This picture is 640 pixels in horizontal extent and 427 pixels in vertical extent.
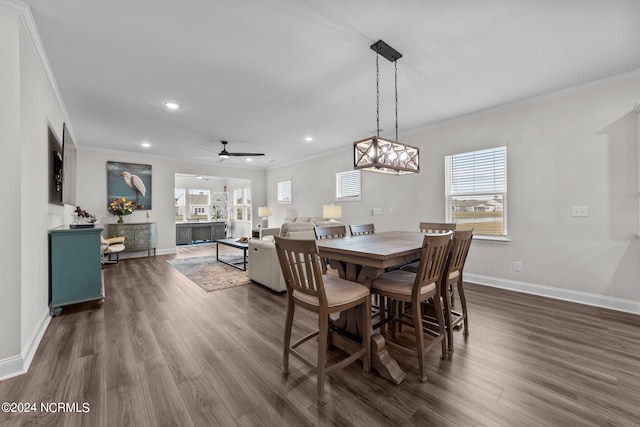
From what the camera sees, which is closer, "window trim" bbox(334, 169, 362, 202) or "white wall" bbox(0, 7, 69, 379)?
"white wall" bbox(0, 7, 69, 379)

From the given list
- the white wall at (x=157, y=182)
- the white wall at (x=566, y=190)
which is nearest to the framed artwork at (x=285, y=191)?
the white wall at (x=157, y=182)

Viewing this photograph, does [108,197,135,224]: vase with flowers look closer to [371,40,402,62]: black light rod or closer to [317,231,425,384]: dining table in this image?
[317,231,425,384]: dining table

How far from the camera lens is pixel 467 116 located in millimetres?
3953

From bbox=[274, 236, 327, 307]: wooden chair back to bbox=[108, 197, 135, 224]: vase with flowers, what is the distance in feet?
20.0

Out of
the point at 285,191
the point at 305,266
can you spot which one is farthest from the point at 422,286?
the point at 285,191

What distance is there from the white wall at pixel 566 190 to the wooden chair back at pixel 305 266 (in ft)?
10.8

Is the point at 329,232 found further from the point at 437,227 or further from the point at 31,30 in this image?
the point at 31,30

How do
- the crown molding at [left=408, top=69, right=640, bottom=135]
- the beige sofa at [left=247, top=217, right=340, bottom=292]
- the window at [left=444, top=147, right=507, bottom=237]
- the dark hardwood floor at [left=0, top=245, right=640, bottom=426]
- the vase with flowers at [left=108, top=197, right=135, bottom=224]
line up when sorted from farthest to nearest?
1. the vase with flowers at [left=108, top=197, right=135, bottom=224]
2. the window at [left=444, top=147, right=507, bottom=237]
3. the beige sofa at [left=247, top=217, right=340, bottom=292]
4. the crown molding at [left=408, top=69, right=640, bottom=135]
5. the dark hardwood floor at [left=0, top=245, right=640, bottom=426]

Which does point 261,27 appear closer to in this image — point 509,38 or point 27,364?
point 509,38

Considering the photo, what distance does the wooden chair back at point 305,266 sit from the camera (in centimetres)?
156

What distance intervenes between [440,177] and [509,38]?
7.44ft

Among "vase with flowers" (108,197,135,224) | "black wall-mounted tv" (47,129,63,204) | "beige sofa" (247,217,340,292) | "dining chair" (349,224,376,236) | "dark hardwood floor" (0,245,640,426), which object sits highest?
"black wall-mounted tv" (47,129,63,204)

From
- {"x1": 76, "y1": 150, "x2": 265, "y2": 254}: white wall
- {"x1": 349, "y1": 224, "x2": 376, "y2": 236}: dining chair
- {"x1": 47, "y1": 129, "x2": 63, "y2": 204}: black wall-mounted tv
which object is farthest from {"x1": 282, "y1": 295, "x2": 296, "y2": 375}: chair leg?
{"x1": 76, "y1": 150, "x2": 265, "y2": 254}: white wall

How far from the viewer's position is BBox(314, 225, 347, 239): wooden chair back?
2.90 metres
